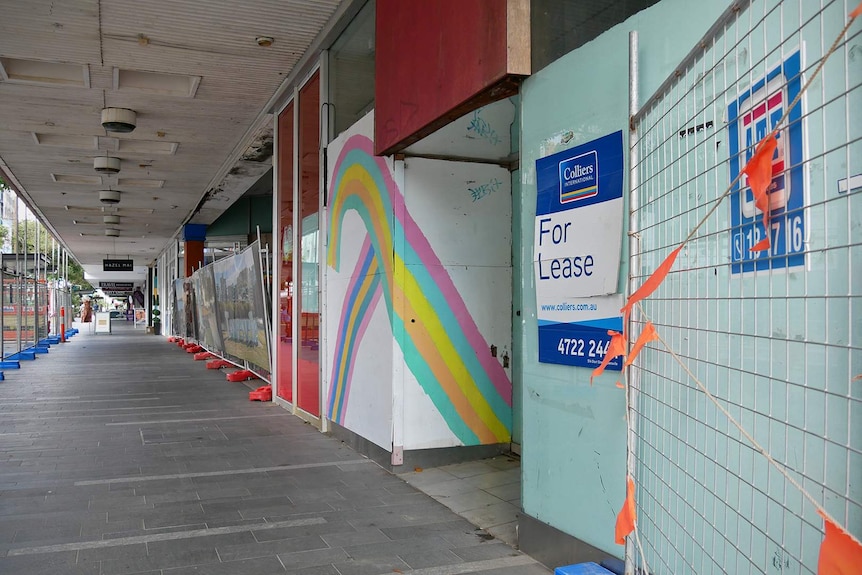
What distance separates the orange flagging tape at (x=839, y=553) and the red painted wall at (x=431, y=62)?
2.90 meters

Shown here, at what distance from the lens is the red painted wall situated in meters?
3.94

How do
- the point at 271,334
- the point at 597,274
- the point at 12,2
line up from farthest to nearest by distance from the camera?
1. the point at 271,334
2. the point at 12,2
3. the point at 597,274

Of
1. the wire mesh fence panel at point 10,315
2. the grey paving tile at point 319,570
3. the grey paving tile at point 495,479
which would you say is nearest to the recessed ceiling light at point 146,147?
the wire mesh fence panel at point 10,315

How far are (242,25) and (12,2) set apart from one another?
7.17 ft

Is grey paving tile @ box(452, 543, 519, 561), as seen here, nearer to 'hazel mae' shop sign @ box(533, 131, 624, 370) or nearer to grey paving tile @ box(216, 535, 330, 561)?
grey paving tile @ box(216, 535, 330, 561)

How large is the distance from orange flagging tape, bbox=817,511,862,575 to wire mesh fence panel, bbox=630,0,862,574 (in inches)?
15.7

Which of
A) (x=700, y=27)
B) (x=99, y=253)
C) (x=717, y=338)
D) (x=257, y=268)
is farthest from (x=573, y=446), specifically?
(x=99, y=253)

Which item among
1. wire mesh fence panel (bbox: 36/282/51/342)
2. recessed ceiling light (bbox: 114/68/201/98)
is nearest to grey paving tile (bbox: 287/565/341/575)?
recessed ceiling light (bbox: 114/68/201/98)

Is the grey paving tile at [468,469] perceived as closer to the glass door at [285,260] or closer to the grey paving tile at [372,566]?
the grey paving tile at [372,566]

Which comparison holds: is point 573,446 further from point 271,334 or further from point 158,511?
point 271,334

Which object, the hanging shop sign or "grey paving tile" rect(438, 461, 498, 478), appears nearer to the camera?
"grey paving tile" rect(438, 461, 498, 478)

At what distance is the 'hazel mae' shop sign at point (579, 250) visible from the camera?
3234 mm

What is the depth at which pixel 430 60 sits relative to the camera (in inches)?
187

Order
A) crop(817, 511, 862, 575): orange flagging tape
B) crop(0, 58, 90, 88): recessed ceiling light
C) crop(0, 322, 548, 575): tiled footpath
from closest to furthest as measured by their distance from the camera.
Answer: crop(817, 511, 862, 575): orange flagging tape < crop(0, 322, 548, 575): tiled footpath < crop(0, 58, 90, 88): recessed ceiling light
